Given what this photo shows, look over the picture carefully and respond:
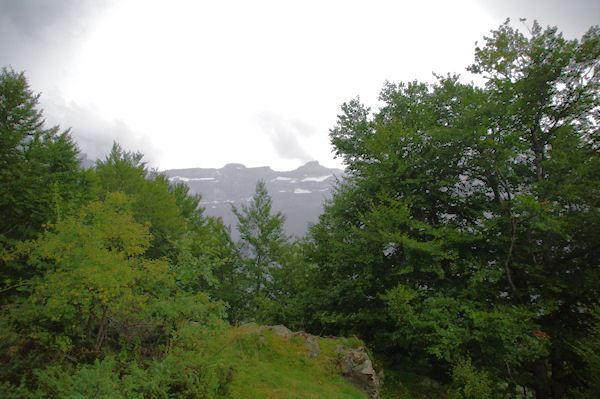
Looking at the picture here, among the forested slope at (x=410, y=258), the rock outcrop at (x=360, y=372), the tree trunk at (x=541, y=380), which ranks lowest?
the tree trunk at (x=541, y=380)

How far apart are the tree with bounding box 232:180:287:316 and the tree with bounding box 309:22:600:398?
875cm

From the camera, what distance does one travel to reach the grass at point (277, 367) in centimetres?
589

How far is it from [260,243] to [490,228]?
16405 mm

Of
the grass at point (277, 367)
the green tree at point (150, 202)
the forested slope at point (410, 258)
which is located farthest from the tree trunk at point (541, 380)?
the green tree at point (150, 202)

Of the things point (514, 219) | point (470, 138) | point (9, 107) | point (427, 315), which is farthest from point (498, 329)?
point (9, 107)

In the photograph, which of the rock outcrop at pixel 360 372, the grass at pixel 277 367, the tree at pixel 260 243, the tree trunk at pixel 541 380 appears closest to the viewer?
the grass at pixel 277 367

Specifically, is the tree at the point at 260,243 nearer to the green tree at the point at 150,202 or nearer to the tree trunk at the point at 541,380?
the green tree at the point at 150,202

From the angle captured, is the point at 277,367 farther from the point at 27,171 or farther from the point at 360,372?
the point at 27,171

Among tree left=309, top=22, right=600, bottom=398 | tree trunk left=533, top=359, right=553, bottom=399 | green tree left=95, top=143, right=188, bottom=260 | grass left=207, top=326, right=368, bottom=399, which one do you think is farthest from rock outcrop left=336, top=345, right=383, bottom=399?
green tree left=95, top=143, right=188, bottom=260

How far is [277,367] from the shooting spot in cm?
738

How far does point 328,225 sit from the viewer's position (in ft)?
53.7

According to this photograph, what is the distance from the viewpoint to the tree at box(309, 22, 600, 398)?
903 cm

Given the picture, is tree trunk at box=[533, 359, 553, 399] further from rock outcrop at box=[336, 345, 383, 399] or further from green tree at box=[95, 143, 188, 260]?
green tree at box=[95, 143, 188, 260]

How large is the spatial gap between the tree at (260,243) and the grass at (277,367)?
40.0 feet
